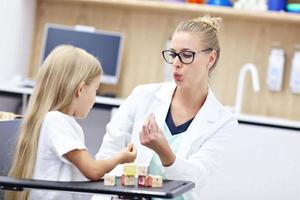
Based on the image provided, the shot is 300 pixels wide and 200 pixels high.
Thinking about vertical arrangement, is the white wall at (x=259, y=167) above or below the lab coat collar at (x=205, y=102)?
below

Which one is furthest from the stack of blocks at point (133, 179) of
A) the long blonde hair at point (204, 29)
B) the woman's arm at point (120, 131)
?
the long blonde hair at point (204, 29)

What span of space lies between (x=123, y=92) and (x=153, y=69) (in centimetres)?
25

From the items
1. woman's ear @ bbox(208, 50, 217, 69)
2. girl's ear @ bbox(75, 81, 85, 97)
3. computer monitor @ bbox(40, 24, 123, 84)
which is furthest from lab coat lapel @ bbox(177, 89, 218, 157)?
computer monitor @ bbox(40, 24, 123, 84)

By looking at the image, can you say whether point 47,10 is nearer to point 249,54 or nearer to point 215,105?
point 249,54

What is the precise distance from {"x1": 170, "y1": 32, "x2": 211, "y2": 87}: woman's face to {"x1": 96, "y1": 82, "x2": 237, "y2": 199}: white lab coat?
0.10 metres

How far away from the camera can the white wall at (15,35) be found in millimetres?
4078

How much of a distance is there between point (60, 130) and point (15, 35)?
99.8 inches

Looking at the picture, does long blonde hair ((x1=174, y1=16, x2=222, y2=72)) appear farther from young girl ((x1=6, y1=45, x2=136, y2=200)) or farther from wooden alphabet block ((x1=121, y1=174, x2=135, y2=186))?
wooden alphabet block ((x1=121, y1=174, x2=135, y2=186))

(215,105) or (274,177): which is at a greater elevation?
(215,105)

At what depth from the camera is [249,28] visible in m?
4.14

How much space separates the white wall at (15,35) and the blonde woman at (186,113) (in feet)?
6.60

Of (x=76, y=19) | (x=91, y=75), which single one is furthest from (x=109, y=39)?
(x=91, y=75)

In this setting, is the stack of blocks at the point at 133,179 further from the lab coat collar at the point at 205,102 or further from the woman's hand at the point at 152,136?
the lab coat collar at the point at 205,102

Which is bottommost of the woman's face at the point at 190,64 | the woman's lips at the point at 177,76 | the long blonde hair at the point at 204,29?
the woman's lips at the point at 177,76
